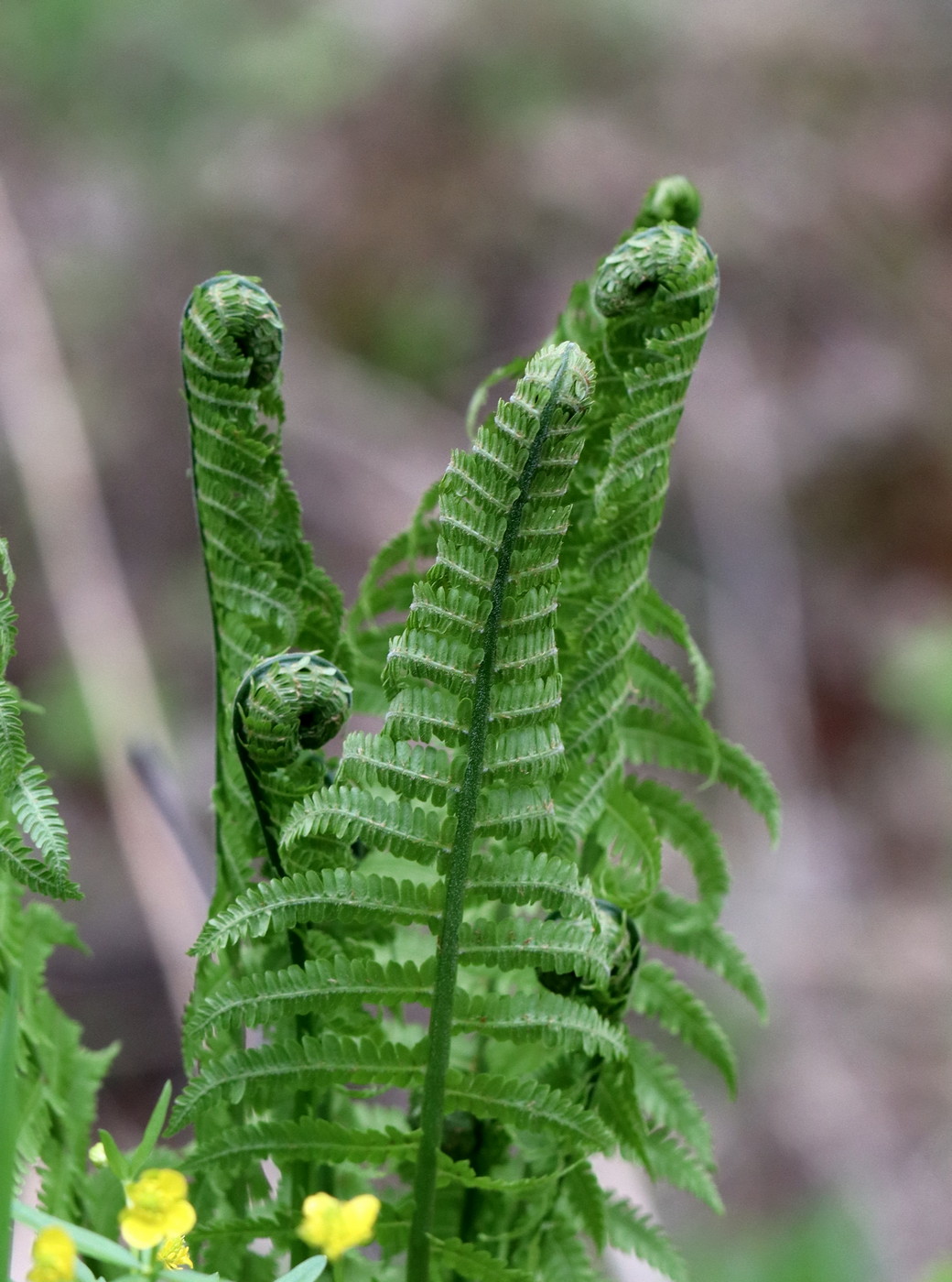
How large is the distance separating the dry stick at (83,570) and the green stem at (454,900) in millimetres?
1800

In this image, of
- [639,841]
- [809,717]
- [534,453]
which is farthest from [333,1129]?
[809,717]

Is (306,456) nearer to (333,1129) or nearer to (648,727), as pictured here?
(648,727)

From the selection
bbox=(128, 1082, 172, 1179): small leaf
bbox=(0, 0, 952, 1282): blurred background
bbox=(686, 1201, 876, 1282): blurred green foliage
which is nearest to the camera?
bbox=(128, 1082, 172, 1179): small leaf

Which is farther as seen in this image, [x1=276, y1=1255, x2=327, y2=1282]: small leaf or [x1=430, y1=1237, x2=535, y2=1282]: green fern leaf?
[x1=430, y1=1237, x2=535, y2=1282]: green fern leaf

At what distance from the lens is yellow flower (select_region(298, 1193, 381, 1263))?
51 cm

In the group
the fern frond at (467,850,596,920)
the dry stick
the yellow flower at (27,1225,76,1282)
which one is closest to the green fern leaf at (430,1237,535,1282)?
the fern frond at (467,850,596,920)

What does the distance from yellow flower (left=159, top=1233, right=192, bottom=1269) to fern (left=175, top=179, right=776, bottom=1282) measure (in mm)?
80

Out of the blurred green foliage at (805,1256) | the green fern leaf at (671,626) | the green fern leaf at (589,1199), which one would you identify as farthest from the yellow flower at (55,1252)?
the blurred green foliage at (805,1256)

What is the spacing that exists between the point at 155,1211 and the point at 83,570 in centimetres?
334

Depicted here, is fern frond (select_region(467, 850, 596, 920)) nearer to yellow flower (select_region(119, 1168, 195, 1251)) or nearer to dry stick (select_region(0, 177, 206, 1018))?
yellow flower (select_region(119, 1168, 195, 1251))

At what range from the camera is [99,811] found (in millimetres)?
3607

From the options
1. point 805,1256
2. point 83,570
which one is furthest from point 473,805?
point 83,570

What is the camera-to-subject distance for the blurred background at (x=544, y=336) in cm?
353

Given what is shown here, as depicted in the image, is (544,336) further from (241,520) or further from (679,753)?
(241,520)
